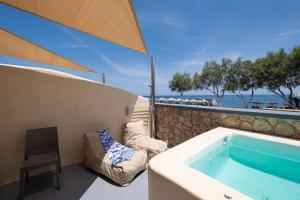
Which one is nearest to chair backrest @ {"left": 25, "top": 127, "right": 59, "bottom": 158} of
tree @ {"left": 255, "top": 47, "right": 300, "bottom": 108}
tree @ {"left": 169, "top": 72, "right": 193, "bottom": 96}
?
tree @ {"left": 255, "top": 47, "right": 300, "bottom": 108}

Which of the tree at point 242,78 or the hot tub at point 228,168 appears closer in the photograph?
the hot tub at point 228,168

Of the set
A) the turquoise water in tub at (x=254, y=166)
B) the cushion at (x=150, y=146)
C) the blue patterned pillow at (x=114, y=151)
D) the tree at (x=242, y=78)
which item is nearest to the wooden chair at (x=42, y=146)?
the blue patterned pillow at (x=114, y=151)

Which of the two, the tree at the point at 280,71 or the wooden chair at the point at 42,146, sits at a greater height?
the tree at the point at 280,71

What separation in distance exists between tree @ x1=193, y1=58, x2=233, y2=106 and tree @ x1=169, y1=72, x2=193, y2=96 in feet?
10.1

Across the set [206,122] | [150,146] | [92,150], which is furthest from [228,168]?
[92,150]

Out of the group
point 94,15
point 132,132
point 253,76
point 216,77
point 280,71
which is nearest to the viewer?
point 94,15

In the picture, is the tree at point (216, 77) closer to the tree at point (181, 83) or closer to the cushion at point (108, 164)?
the tree at point (181, 83)

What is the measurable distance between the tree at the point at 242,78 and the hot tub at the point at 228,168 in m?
15.9

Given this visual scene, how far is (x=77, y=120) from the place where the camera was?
146 inches

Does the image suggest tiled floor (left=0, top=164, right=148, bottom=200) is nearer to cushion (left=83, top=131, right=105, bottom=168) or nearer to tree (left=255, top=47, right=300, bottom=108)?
cushion (left=83, top=131, right=105, bottom=168)

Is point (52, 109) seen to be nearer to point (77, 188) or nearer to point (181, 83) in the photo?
point (77, 188)

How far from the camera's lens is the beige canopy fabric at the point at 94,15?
2.06 meters

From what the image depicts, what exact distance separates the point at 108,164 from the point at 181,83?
2385cm

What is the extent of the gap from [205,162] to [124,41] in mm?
2668
